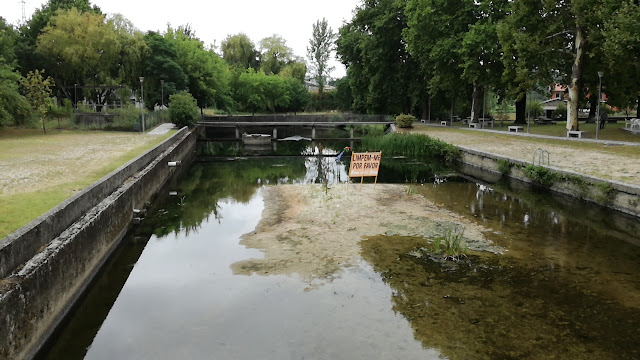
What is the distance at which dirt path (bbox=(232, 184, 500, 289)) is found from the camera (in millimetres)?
10789

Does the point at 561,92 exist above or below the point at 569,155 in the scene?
above

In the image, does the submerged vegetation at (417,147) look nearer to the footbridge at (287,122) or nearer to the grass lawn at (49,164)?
the footbridge at (287,122)

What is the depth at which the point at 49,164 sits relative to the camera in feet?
57.5

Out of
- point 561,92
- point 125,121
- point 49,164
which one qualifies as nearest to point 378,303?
point 49,164

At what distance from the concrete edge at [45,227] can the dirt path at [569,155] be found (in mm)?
15897

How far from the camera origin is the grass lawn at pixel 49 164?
1092 cm

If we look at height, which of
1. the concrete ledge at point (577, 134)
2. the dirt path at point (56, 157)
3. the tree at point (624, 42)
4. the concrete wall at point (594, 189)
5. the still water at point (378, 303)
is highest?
the tree at point (624, 42)

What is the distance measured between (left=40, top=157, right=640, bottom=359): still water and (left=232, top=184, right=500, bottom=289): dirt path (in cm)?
43

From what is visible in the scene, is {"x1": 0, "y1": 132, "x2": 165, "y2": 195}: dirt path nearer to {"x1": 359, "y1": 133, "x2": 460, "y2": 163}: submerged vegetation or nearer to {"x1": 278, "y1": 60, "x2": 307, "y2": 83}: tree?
{"x1": 359, "y1": 133, "x2": 460, "y2": 163}: submerged vegetation

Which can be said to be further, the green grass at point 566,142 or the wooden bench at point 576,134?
Answer: the wooden bench at point 576,134

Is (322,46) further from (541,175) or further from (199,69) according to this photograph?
(541,175)

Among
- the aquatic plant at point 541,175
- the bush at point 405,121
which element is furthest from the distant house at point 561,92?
the aquatic plant at point 541,175

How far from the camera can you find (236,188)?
2147 cm

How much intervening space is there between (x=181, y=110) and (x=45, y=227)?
33876mm
